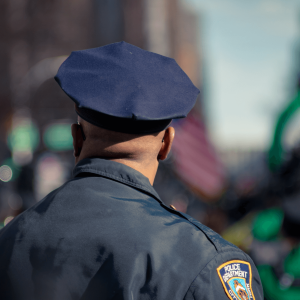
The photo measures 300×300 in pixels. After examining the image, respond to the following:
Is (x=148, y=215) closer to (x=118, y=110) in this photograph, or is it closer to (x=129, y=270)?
(x=129, y=270)

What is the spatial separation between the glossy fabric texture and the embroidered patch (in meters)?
0.57

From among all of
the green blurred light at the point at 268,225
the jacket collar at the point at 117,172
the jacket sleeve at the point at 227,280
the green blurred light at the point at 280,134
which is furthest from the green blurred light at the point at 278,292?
the jacket collar at the point at 117,172

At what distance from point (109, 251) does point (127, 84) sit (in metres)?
0.62

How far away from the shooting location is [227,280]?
117 cm

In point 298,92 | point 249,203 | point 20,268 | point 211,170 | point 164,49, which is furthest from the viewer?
point 164,49

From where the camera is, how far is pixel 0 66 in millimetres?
24328

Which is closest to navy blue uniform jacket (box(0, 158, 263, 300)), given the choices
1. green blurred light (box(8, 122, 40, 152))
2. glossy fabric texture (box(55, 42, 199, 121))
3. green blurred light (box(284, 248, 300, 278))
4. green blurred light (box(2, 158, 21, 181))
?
glossy fabric texture (box(55, 42, 199, 121))

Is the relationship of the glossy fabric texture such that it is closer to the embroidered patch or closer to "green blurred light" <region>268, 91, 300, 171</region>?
the embroidered patch

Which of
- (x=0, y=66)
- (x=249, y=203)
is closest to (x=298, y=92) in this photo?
(x=249, y=203)

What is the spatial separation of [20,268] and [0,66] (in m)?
25.7

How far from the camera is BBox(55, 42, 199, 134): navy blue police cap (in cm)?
134

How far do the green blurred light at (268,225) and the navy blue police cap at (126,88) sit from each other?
4.41 metres

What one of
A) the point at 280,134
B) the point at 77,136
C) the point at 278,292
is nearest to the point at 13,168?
the point at 280,134

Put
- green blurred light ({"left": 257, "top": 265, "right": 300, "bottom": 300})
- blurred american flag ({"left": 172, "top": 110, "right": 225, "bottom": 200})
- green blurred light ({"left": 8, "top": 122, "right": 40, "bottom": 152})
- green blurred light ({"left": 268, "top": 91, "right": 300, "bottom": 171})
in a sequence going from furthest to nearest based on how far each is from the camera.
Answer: green blurred light ({"left": 8, "top": 122, "right": 40, "bottom": 152})
blurred american flag ({"left": 172, "top": 110, "right": 225, "bottom": 200})
green blurred light ({"left": 268, "top": 91, "right": 300, "bottom": 171})
green blurred light ({"left": 257, "top": 265, "right": 300, "bottom": 300})
